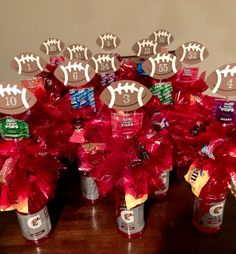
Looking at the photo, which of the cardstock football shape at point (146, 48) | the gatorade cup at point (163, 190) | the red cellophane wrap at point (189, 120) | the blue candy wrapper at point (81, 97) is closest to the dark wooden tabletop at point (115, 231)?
the gatorade cup at point (163, 190)

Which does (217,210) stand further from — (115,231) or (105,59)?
(105,59)

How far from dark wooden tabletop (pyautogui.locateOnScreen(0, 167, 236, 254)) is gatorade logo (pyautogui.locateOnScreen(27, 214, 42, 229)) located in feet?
0.17

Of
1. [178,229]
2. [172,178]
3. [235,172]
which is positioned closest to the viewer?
[235,172]

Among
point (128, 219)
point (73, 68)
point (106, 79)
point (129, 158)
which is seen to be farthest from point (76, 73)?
point (128, 219)

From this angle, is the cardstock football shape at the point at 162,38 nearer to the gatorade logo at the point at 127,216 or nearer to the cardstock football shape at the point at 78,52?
the cardstock football shape at the point at 78,52

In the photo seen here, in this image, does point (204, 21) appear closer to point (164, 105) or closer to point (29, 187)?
point (164, 105)

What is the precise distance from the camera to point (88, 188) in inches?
31.6

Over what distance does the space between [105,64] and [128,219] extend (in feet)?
1.34

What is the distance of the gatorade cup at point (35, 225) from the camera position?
2.22 feet

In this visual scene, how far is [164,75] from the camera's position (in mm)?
766

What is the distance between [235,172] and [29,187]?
16.1 inches

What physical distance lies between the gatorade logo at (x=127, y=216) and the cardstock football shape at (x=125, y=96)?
0.22m

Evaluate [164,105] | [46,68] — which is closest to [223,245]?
[164,105]

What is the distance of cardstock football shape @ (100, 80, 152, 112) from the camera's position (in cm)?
62
